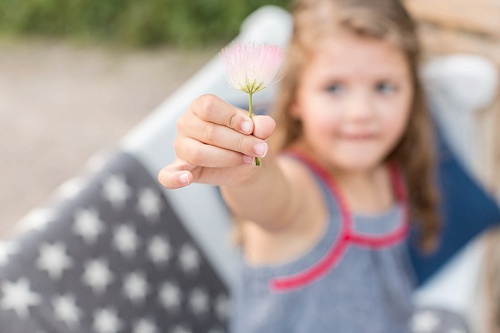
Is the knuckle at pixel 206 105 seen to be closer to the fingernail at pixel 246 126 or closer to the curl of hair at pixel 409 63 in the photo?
the fingernail at pixel 246 126

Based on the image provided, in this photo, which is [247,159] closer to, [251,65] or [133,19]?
[251,65]

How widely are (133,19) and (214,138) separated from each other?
8.25 ft

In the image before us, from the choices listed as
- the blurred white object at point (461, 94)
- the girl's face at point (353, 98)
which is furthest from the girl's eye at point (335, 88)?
the blurred white object at point (461, 94)

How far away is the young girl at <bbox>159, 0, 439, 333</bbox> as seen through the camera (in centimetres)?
103

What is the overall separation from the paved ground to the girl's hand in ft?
5.43

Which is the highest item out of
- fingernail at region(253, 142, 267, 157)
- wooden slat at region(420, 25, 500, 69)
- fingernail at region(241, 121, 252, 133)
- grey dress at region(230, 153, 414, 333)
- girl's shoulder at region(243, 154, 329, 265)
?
fingernail at region(241, 121, 252, 133)

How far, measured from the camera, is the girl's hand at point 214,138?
19.5 inches

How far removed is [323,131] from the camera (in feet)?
3.42

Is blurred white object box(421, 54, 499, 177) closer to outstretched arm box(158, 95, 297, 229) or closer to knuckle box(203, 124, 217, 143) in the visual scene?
outstretched arm box(158, 95, 297, 229)

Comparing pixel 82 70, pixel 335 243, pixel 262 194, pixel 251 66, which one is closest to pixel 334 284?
pixel 335 243

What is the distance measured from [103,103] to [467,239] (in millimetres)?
1600

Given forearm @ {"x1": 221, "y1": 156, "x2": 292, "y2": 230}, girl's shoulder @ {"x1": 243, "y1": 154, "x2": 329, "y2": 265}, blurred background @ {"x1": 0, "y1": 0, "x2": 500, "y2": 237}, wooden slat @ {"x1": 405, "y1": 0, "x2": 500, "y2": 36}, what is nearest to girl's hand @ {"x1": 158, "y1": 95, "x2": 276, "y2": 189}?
forearm @ {"x1": 221, "y1": 156, "x2": 292, "y2": 230}

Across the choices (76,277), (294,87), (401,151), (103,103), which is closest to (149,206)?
(76,277)

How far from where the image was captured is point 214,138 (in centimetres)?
52
